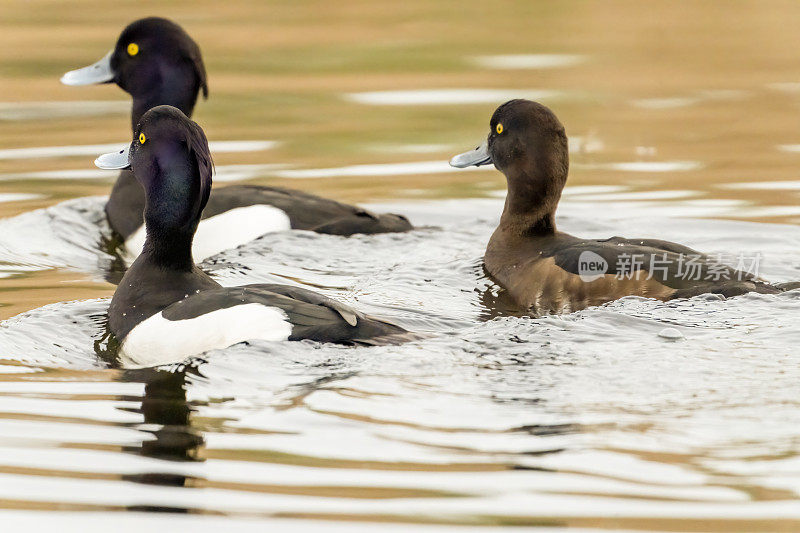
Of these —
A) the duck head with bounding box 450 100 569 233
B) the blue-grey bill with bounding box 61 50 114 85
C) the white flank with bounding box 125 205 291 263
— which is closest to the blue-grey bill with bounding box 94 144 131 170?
the white flank with bounding box 125 205 291 263

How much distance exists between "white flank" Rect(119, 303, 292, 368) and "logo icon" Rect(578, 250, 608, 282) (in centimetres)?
176

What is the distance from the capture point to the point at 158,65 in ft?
28.7

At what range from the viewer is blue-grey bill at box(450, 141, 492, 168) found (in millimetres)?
7875

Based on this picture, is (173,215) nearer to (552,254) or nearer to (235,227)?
(235,227)

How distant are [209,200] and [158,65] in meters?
1.12

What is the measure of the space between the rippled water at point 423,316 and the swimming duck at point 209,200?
118 millimetres

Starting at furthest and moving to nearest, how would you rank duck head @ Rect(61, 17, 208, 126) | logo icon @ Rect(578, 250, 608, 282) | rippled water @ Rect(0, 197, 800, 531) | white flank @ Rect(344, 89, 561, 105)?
white flank @ Rect(344, 89, 561, 105)
duck head @ Rect(61, 17, 208, 126)
logo icon @ Rect(578, 250, 608, 282)
rippled water @ Rect(0, 197, 800, 531)

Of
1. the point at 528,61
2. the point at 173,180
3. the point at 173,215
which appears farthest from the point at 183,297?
the point at 528,61

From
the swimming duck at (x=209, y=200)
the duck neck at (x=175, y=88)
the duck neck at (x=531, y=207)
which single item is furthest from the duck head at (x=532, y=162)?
the duck neck at (x=175, y=88)

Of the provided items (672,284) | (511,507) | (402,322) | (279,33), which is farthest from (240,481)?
(279,33)

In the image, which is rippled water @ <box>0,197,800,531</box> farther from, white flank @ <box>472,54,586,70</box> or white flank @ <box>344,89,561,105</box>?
white flank @ <box>472,54,586,70</box>

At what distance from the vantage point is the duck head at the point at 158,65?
8.70 meters

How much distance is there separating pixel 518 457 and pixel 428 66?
9075mm

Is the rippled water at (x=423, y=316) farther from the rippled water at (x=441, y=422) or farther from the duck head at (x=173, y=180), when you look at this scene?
the duck head at (x=173, y=180)
